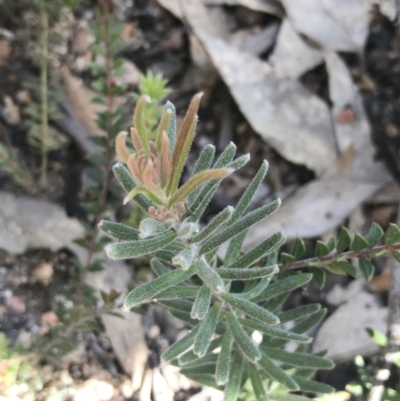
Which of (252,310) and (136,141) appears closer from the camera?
(136,141)

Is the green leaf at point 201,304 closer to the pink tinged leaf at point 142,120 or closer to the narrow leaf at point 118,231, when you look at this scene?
the narrow leaf at point 118,231

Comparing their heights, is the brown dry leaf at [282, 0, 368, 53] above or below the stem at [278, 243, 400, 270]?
above

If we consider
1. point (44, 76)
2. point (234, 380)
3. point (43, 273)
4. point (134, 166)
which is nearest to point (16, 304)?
point (43, 273)

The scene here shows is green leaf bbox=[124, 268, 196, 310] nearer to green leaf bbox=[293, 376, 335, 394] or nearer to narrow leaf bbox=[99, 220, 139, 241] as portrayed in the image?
narrow leaf bbox=[99, 220, 139, 241]

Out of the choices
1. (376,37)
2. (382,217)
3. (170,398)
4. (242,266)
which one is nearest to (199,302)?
(242,266)

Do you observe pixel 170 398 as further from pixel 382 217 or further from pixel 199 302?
pixel 382 217

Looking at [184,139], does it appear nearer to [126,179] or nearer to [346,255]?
[126,179]

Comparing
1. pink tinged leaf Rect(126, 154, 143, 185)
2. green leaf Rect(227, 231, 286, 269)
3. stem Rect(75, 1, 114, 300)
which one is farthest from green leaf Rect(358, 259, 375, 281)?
stem Rect(75, 1, 114, 300)

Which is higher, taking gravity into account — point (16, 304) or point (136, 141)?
point (136, 141)

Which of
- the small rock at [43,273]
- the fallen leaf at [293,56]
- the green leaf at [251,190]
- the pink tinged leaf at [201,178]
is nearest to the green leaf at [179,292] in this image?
the green leaf at [251,190]
